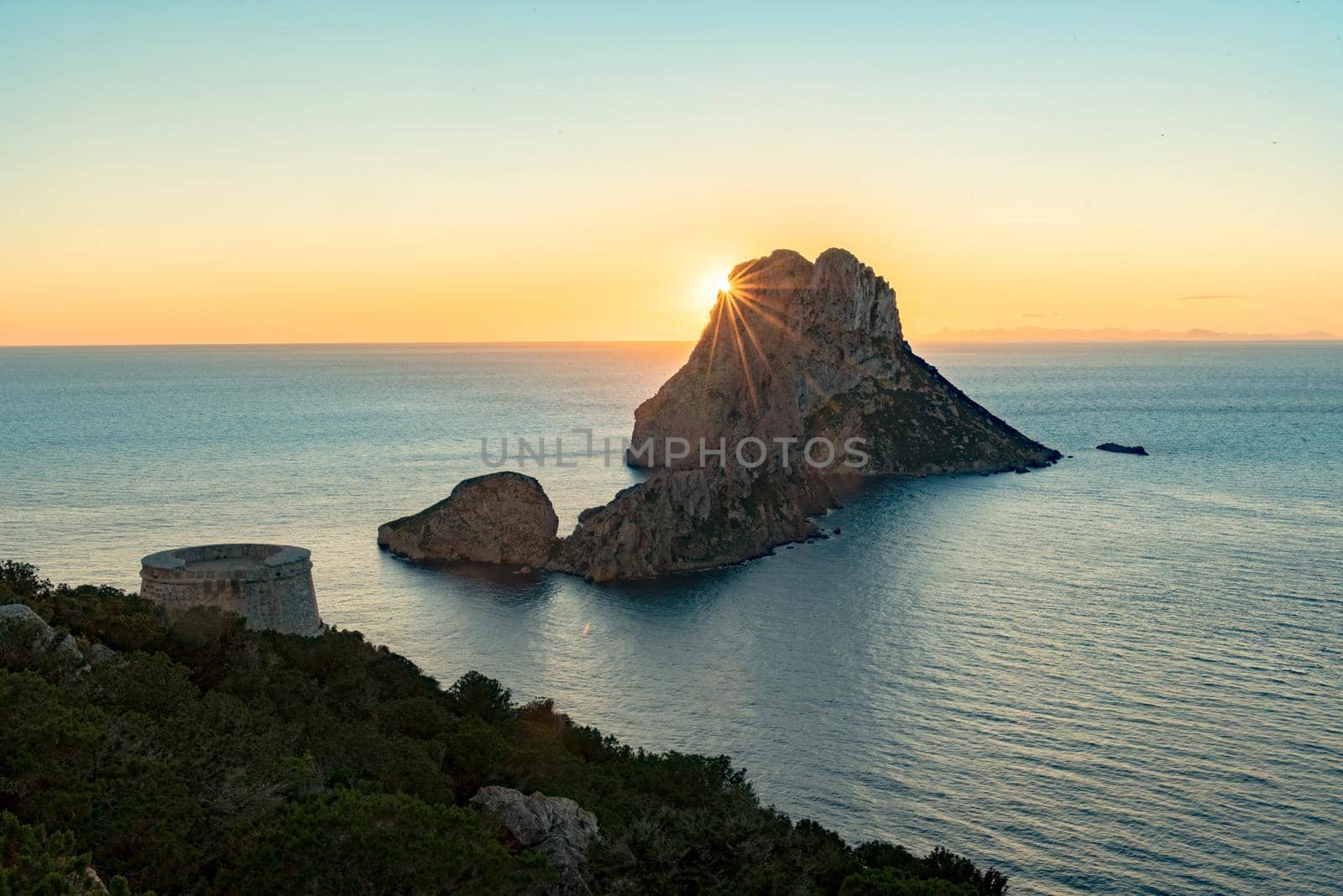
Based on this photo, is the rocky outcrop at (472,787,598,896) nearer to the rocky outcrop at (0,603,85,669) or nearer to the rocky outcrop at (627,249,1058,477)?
the rocky outcrop at (0,603,85,669)

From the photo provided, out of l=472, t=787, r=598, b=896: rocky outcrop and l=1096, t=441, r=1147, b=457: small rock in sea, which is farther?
→ l=1096, t=441, r=1147, b=457: small rock in sea

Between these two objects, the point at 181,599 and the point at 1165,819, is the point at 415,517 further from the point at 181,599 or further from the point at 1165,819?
the point at 1165,819

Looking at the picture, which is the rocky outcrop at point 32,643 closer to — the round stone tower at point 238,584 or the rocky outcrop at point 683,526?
the round stone tower at point 238,584

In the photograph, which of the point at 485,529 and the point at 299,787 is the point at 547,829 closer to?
the point at 299,787

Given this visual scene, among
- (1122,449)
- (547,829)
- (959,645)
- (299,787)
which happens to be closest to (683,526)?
(959,645)

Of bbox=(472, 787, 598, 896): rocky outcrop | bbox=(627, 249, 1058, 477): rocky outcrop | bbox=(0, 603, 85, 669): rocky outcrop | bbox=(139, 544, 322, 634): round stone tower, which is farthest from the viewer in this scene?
bbox=(627, 249, 1058, 477): rocky outcrop

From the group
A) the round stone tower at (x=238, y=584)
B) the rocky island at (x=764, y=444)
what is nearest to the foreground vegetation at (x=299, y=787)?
the round stone tower at (x=238, y=584)

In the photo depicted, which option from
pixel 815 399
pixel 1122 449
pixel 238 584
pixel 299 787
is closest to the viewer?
pixel 299 787

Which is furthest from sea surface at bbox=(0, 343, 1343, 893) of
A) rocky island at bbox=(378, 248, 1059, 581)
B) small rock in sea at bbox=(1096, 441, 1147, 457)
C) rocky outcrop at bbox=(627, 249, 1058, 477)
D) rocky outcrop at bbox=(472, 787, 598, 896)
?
small rock in sea at bbox=(1096, 441, 1147, 457)
